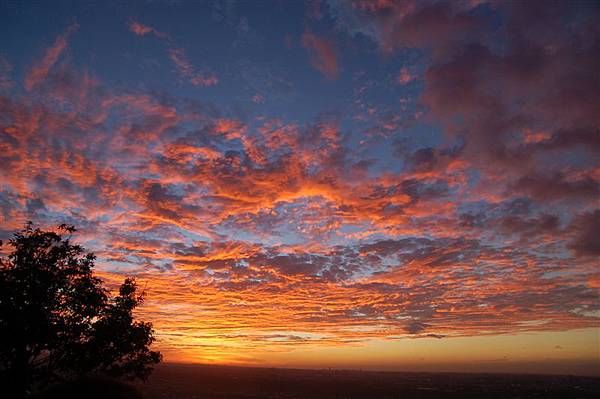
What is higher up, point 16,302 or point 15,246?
point 15,246

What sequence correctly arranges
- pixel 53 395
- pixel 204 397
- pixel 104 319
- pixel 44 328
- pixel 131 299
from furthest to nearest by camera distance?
1. pixel 204 397
2. pixel 131 299
3. pixel 104 319
4. pixel 44 328
5. pixel 53 395

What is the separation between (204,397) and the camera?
461 ft

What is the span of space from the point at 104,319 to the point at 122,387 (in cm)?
486

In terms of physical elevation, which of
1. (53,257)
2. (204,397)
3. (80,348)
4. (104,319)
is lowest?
(204,397)

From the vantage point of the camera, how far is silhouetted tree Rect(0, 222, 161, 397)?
22672mm

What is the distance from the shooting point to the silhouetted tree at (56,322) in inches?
893

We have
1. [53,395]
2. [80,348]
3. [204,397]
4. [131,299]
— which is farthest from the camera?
[204,397]

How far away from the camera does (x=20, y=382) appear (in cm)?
2283

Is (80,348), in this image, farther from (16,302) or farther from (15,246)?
(15,246)

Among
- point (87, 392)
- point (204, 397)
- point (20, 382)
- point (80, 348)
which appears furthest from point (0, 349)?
point (204, 397)

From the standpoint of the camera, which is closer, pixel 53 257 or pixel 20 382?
pixel 20 382

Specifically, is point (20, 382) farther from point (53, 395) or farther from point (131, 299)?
point (131, 299)

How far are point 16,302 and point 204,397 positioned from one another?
13836 cm

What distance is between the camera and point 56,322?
2419 centimetres
